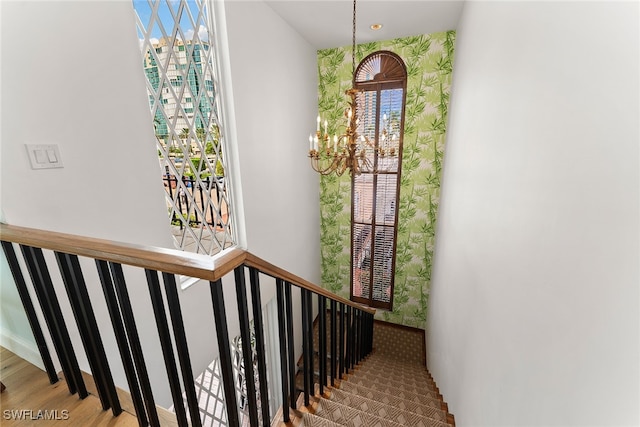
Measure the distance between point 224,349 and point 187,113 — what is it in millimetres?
1797

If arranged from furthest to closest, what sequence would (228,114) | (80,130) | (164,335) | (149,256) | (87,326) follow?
(228,114)
(80,130)
(87,326)
(164,335)
(149,256)

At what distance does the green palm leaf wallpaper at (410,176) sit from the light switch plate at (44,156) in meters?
3.08

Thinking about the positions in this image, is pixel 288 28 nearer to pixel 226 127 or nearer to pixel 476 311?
pixel 226 127

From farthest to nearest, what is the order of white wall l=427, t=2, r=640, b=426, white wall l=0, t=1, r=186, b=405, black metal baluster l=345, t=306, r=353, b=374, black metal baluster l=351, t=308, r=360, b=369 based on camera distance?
black metal baluster l=351, t=308, r=360, b=369, black metal baluster l=345, t=306, r=353, b=374, white wall l=0, t=1, r=186, b=405, white wall l=427, t=2, r=640, b=426

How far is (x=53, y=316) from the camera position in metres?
1.03

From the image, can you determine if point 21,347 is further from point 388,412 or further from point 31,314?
point 388,412

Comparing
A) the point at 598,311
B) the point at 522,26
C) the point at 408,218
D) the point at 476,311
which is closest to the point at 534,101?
the point at 522,26

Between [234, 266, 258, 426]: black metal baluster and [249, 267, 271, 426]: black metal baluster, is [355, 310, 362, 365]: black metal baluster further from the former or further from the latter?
[234, 266, 258, 426]: black metal baluster

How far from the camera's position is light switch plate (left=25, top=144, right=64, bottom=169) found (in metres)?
1.16

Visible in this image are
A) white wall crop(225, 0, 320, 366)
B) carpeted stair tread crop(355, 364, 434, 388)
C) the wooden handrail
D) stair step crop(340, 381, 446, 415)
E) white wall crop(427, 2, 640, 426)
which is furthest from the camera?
carpeted stair tread crop(355, 364, 434, 388)

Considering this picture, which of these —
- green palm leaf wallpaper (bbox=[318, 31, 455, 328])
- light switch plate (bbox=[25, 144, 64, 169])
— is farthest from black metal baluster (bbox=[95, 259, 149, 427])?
green palm leaf wallpaper (bbox=[318, 31, 455, 328])

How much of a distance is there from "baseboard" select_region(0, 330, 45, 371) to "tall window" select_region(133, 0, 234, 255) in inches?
34.7

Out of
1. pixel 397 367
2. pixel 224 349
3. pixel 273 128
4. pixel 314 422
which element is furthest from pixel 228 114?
pixel 397 367

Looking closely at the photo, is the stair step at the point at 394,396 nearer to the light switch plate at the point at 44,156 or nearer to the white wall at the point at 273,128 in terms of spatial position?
the white wall at the point at 273,128
